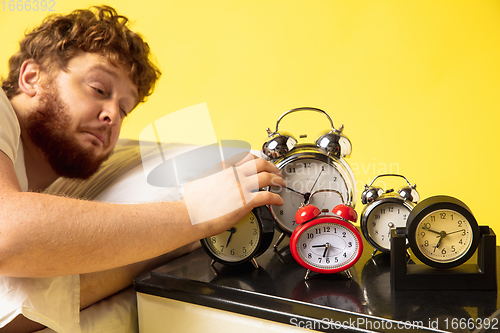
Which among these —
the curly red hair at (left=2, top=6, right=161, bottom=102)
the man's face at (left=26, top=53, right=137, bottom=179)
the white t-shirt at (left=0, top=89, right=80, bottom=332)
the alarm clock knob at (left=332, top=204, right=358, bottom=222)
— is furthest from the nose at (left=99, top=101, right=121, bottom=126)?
the alarm clock knob at (left=332, top=204, right=358, bottom=222)

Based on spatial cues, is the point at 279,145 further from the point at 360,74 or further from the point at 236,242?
the point at 360,74

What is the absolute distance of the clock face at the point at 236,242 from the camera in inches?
35.7

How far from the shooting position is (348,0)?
198 centimetres

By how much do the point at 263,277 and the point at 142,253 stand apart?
0.26 metres

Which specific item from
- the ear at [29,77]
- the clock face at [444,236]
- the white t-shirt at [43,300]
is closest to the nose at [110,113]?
the ear at [29,77]

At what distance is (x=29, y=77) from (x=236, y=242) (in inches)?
42.8

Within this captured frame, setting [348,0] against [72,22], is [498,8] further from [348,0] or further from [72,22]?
[72,22]

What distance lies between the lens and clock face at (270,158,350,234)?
101 centimetres

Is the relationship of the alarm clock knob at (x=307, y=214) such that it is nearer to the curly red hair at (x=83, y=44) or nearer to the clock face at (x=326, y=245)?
the clock face at (x=326, y=245)

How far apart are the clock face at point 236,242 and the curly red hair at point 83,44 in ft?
2.85

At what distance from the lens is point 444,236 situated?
77 cm

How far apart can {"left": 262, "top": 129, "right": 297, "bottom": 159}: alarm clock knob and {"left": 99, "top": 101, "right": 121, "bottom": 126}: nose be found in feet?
2.01

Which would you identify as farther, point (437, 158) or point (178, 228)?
point (437, 158)

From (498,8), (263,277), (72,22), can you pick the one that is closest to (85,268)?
(263,277)
